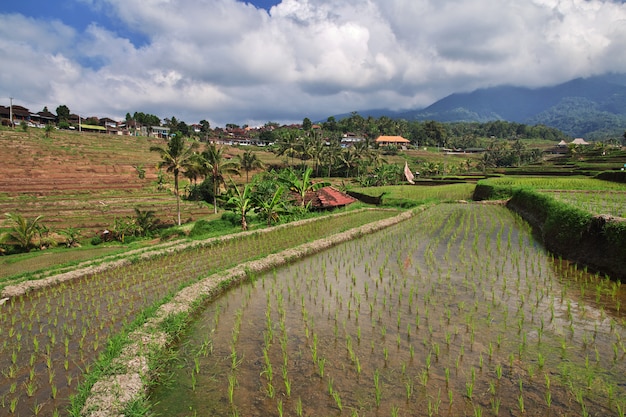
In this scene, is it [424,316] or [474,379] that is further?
[424,316]

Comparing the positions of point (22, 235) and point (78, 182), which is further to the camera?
point (78, 182)

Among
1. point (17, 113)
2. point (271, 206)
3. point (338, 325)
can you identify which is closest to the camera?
point (338, 325)

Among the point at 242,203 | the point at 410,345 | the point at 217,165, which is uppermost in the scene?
the point at 217,165

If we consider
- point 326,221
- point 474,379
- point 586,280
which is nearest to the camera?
point 474,379

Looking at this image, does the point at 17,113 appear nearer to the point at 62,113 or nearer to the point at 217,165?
the point at 62,113

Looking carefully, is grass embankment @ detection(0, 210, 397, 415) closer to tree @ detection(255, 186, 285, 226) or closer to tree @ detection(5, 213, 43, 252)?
tree @ detection(255, 186, 285, 226)

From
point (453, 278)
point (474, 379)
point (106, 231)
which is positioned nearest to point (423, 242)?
point (453, 278)

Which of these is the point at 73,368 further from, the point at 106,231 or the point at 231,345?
the point at 106,231

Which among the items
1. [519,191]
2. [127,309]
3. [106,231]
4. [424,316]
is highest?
[519,191]

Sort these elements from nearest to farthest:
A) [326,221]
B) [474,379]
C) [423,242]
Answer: [474,379] < [423,242] < [326,221]

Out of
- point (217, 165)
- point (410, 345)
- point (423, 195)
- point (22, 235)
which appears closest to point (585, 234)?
point (410, 345)
